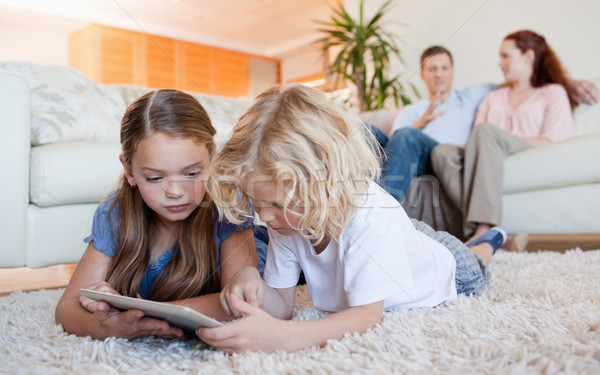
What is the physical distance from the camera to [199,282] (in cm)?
90

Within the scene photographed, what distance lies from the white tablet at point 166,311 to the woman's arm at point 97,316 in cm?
2

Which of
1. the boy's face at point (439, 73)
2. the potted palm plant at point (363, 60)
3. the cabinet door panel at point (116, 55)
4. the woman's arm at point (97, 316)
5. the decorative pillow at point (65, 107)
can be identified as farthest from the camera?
the cabinet door panel at point (116, 55)

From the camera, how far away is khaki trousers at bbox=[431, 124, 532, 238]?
181cm

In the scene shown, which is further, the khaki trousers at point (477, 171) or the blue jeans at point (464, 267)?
the khaki trousers at point (477, 171)

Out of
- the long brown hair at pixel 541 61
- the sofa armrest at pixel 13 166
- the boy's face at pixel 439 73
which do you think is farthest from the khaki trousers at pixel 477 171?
the sofa armrest at pixel 13 166

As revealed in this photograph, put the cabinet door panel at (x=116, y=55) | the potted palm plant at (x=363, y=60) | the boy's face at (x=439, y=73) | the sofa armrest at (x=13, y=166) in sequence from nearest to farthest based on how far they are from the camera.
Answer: the sofa armrest at (x=13, y=166) → the boy's face at (x=439, y=73) → the potted palm plant at (x=363, y=60) → the cabinet door panel at (x=116, y=55)

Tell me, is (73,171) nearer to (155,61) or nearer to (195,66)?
(155,61)

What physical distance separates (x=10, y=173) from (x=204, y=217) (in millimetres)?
785

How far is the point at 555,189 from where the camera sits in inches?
73.4

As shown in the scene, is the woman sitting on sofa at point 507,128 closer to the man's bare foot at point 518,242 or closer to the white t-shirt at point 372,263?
the man's bare foot at point 518,242

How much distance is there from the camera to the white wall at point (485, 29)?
278 cm

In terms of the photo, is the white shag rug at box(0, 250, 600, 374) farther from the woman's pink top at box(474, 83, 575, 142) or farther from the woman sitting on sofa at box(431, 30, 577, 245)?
the woman's pink top at box(474, 83, 575, 142)

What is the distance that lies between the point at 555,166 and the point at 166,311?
5.61 ft

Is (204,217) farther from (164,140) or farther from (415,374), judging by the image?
(415,374)
